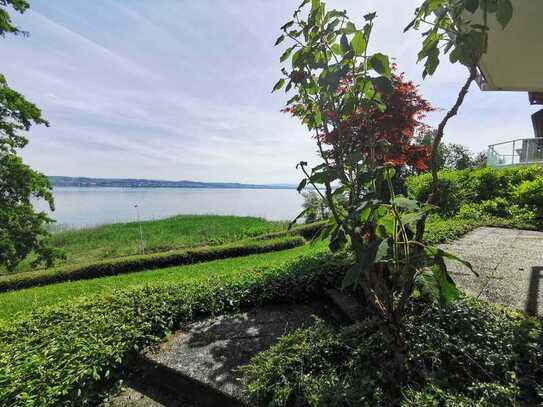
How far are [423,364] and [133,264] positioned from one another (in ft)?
25.6

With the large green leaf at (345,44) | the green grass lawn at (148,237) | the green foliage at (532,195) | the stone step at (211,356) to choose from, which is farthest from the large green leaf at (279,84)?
the green grass lawn at (148,237)

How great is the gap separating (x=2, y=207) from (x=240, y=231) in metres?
7.62

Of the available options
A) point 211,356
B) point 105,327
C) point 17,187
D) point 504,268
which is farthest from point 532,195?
point 17,187

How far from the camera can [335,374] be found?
60.6 inches

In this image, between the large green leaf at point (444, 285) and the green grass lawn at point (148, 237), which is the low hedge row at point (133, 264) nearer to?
the green grass lawn at point (148, 237)

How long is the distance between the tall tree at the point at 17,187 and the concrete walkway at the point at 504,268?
8.87 meters

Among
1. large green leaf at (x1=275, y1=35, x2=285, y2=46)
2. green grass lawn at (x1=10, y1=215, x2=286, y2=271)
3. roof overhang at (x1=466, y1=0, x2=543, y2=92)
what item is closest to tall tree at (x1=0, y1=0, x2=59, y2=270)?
green grass lawn at (x1=10, y1=215, x2=286, y2=271)

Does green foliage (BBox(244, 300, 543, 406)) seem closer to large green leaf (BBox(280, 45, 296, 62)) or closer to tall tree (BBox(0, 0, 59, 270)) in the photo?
large green leaf (BBox(280, 45, 296, 62))

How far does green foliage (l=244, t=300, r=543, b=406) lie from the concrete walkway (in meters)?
0.53

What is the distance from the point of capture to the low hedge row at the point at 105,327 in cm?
170

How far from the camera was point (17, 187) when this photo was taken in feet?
22.2

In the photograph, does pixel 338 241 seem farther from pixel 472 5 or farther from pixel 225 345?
pixel 225 345

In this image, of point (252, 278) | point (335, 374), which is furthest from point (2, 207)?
point (335, 374)

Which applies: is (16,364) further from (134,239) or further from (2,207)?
(134,239)
